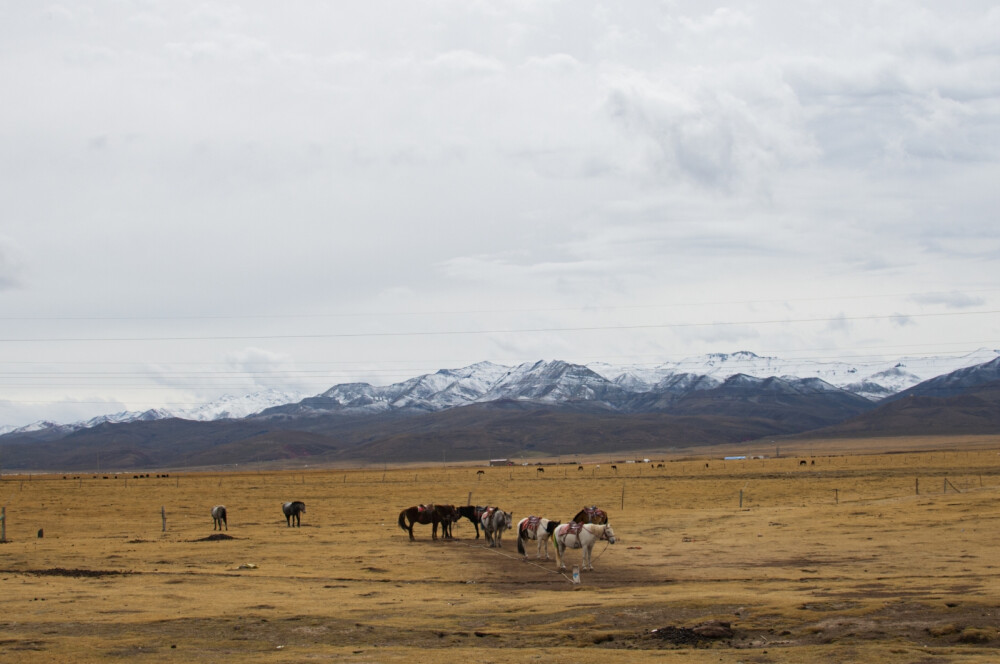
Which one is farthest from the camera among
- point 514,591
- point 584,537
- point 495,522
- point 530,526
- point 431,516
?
point 431,516

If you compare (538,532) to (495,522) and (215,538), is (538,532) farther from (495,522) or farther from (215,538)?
(215,538)

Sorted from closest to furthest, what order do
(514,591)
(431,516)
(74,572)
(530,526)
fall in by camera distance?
1. (514,591)
2. (74,572)
3. (530,526)
4. (431,516)

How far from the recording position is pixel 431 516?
3650 centimetres

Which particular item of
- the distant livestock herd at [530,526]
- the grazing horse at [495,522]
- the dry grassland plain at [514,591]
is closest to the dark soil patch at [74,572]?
the dry grassland plain at [514,591]

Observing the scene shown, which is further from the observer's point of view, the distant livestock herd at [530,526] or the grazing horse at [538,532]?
the grazing horse at [538,532]

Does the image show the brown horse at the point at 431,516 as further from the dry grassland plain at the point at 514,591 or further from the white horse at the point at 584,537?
the white horse at the point at 584,537

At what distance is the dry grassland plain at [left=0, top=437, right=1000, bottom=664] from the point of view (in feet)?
52.9

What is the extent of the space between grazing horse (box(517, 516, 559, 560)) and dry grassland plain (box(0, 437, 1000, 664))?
2.47ft

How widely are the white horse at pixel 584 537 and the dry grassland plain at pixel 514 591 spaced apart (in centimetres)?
65

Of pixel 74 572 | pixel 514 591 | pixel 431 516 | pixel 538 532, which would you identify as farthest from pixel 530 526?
pixel 74 572

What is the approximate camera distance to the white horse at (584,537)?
26.8 metres

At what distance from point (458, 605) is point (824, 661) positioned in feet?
29.1

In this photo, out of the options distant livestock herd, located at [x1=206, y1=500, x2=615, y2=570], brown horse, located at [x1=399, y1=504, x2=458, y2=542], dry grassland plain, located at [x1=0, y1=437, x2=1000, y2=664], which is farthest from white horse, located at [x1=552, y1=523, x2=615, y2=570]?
brown horse, located at [x1=399, y1=504, x2=458, y2=542]

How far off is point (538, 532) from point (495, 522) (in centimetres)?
425
